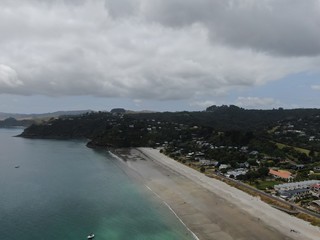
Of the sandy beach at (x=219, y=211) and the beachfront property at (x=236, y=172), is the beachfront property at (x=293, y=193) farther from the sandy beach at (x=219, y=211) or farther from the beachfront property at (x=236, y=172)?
the beachfront property at (x=236, y=172)

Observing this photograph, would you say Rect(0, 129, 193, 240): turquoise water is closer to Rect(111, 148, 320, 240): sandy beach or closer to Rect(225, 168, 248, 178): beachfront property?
Rect(111, 148, 320, 240): sandy beach

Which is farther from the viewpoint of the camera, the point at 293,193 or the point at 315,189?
the point at 315,189

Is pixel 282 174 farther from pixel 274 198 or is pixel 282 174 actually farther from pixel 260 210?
pixel 260 210

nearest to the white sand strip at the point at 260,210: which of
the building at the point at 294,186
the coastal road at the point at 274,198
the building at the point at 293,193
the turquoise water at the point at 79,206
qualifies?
the coastal road at the point at 274,198

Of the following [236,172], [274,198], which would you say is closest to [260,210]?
[274,198]

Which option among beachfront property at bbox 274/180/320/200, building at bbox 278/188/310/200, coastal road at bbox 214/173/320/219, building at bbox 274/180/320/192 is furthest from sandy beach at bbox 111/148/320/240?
building at bbox 274/180/320/192

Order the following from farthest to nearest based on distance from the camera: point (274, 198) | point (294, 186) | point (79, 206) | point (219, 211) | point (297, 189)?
point (294, 186)
point (297, 189)
point (274, 198)
point (79, 206)
point (219, 211)
